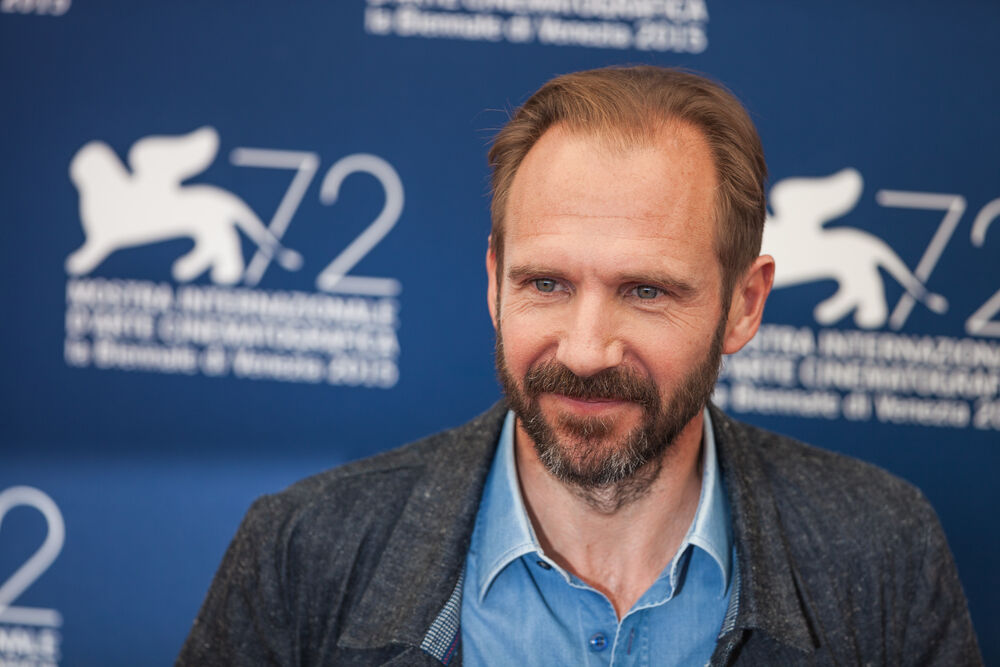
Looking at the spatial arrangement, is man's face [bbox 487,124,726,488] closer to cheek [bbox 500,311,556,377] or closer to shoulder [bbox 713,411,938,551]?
cheek [bbox 500,311,556,377]

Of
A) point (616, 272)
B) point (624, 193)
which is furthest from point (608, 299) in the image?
point (624, 193)

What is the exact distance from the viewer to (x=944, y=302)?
7.74 ft

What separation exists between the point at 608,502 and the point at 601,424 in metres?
0.16

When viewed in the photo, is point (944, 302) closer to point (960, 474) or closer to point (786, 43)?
point (960, 474)

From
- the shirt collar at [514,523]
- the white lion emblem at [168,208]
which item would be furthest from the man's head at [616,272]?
the white lion emblem at [168,208]

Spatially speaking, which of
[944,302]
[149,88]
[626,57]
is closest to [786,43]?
[626,57]

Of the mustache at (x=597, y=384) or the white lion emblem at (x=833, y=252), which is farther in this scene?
the white lion emblem at (x=833, y=252)

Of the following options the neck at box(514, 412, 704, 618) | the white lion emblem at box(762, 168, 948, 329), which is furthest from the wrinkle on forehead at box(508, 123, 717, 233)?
the white lion emblem at box(762, 168, 948, 329)

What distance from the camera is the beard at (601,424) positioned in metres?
1.34

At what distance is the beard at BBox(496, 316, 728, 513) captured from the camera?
1.34 metres

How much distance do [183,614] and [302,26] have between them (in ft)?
4.98

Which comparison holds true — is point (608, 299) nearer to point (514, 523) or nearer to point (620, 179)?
point (620, 179)

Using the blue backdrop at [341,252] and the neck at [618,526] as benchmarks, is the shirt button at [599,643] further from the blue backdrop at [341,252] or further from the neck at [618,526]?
the blue backdrop at [341,252]

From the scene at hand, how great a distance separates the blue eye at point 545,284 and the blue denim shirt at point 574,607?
12.7 inches
